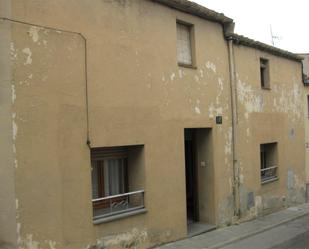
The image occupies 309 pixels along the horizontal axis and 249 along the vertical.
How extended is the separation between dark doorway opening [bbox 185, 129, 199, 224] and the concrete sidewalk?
0.95 meters

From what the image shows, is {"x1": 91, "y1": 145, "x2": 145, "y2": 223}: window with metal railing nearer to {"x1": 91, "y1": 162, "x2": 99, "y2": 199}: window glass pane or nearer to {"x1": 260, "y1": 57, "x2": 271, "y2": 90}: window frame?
{"x1": 91, "y1": 162, "x2": 99, "y2": 199}: window glass pane

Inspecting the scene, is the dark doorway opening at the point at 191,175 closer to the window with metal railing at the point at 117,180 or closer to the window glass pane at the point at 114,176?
the window with metal railing at the point at 117,180

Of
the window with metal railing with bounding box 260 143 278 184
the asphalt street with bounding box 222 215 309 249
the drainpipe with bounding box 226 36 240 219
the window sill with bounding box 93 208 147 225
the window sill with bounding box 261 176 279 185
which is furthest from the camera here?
the window with metal railing with bounding box 260 143 278 184

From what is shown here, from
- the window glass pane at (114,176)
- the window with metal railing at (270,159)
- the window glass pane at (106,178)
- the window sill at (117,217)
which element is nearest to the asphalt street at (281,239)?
the window sill at (117,217)

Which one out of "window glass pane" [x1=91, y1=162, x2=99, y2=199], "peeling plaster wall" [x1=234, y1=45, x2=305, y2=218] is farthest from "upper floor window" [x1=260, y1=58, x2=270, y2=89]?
"window glass pane" [x1=91, y1=162, x2=99, y2=199]

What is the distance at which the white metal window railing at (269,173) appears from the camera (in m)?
16.5

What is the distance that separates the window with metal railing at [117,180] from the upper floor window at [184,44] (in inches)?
106

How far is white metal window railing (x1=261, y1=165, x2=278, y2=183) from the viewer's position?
16.5m

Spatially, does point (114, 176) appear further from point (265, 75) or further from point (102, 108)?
point (265, 75)

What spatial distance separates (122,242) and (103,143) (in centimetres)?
201

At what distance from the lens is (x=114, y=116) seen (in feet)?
32.0

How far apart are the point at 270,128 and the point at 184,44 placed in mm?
5706

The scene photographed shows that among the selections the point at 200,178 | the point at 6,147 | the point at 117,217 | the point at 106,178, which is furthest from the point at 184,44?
the point at 6,147

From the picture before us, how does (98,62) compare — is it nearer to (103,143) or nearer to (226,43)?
(103,143)
